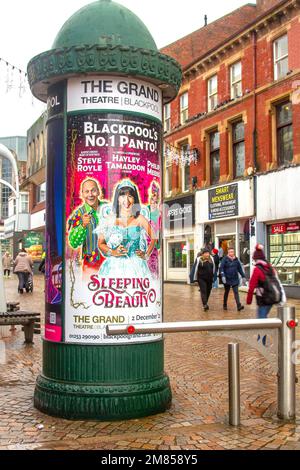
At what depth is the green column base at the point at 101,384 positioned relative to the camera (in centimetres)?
497

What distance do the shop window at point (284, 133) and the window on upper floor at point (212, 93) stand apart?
505cm

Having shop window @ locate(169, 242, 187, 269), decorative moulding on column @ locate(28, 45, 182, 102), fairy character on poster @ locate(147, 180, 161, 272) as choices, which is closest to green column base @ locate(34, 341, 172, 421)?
fairy character on poster @ locate(147, 180, 161, 272)

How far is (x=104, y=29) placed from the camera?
5.28 meters

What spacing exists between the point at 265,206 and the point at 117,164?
1708cm

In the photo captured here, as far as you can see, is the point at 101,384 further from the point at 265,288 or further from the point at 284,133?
the point at 284,133

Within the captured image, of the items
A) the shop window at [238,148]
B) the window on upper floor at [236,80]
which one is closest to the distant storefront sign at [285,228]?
the shop window at [238,148]

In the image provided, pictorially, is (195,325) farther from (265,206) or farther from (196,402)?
(265,206)

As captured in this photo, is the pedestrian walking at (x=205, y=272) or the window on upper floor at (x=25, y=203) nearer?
the pedestrian walking at (x=205, y=272)

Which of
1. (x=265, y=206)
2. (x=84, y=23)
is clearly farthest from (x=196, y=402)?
(x=265, y=206)

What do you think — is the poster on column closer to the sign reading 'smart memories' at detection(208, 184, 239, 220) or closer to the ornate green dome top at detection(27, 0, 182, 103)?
the ornate green dome top at detection(27, 0, 182, 103)

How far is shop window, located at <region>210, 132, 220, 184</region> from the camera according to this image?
2592 cm

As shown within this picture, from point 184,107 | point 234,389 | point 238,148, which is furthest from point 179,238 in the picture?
point 234,389

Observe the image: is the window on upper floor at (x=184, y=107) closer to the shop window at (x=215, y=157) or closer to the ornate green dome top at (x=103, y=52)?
the shop window at (x=215, y=157)
